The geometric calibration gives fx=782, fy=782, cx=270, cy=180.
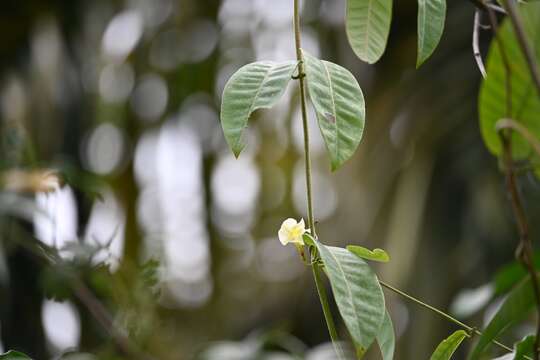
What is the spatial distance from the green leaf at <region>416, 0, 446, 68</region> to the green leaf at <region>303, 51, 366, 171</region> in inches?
1.6

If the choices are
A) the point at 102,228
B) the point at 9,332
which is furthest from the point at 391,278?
the point at 9,332

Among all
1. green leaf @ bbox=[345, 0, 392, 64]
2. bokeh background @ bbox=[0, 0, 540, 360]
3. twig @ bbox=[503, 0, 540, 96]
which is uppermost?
green leaf @ bbox=[345, 0, 392, 64]

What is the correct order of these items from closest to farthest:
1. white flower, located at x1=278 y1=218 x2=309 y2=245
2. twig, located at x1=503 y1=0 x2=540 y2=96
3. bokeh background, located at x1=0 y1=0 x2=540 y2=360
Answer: twig, located at x1=503 y1=0 x2=540 y2=96, white flower, located at x1=278 y1=218 x2=309 y2=245, bokeh background, located at x1=0 y1=0 x2=540 y2=360

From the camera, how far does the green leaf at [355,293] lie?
0.33 meters

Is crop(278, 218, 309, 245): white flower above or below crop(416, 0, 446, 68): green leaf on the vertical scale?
below

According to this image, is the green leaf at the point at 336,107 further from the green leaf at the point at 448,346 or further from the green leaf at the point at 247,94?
the green leaf at the point at 448,346

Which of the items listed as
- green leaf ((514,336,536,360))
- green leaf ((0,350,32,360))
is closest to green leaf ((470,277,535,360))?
green leaf ((514,336,536,360))

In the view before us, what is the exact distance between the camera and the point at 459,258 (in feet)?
5.98

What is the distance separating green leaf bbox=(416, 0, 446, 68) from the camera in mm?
396

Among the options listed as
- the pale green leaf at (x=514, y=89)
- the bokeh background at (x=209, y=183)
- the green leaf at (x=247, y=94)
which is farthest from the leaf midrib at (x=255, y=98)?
the bokeh background at (x=209, y=183)

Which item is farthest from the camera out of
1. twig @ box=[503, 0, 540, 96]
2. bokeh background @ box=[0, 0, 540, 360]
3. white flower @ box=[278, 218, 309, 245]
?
bokeh background @ box=[0, 0, 540, 360]

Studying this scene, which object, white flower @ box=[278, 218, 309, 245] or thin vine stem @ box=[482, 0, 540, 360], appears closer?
thin vine stem @ box=[482, 0, 540, 360]

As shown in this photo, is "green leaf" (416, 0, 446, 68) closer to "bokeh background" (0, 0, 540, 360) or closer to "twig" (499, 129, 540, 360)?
"twig" (499, 129, 540, 360)

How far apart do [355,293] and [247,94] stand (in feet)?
0.35
